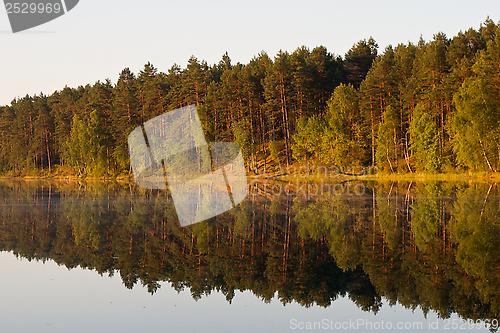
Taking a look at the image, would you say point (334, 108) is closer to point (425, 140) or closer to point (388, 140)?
point (388, 140)

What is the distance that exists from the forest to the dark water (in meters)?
38.9

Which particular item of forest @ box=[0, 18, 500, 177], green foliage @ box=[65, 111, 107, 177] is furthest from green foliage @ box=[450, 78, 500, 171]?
green foliage @ box=[65, 111, 107, 177]

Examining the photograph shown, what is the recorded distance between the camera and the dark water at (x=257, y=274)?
354 inches

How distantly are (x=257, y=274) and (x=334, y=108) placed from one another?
212 feet

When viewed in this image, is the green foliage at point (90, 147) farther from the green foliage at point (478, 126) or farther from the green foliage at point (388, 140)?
the green foliage at point (478, 126)

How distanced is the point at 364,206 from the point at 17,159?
115 metres

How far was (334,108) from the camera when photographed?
74.0 metres

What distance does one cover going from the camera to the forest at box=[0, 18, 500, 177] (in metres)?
54.8

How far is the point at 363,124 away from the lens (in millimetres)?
73000

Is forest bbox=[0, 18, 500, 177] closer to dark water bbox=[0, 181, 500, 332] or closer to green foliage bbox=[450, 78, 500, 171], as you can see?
green foliage bbox=[450, 78, 500, 171]

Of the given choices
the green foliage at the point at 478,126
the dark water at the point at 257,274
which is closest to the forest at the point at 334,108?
the green foliage at the point at 478,126

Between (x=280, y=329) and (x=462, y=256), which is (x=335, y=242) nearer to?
(x=462, y=256)

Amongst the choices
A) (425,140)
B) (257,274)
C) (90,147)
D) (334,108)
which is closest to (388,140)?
(425,140)

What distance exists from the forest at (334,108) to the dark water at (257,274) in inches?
1531
